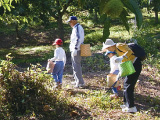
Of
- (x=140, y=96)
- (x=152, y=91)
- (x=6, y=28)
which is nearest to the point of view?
(x=140, y=96)

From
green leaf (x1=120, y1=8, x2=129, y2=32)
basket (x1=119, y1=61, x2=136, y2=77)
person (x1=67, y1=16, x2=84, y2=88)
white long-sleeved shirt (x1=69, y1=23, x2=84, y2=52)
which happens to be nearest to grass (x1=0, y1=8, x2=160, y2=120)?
basket (x1=119, y1=61, x2=136, y2=77)

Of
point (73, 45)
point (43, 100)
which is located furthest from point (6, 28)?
point (43, 100)

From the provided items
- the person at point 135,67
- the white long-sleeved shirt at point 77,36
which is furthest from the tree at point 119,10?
the white long-sleeved shirt at point 77,36

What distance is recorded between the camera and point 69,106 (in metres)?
4.48

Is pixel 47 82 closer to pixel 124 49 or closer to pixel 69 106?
pixel 69 106

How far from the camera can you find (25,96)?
159 inches

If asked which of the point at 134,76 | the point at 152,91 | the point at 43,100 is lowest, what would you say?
the point at 152,91

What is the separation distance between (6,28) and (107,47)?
1714cm

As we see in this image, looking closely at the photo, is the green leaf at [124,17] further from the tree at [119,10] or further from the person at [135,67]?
the person at [135,67]

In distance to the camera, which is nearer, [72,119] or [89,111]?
[72,119]

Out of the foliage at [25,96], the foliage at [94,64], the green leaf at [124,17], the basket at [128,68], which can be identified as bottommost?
the foliage at [94,64]

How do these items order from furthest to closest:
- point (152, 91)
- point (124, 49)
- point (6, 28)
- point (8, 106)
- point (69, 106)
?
1. point (6, 28)
2. point (152, 91)
3. point (69, 106)
4. point (124, 49)
5. point (8, 106)

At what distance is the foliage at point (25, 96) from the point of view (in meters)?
3.96

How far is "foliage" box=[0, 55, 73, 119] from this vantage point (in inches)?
156
